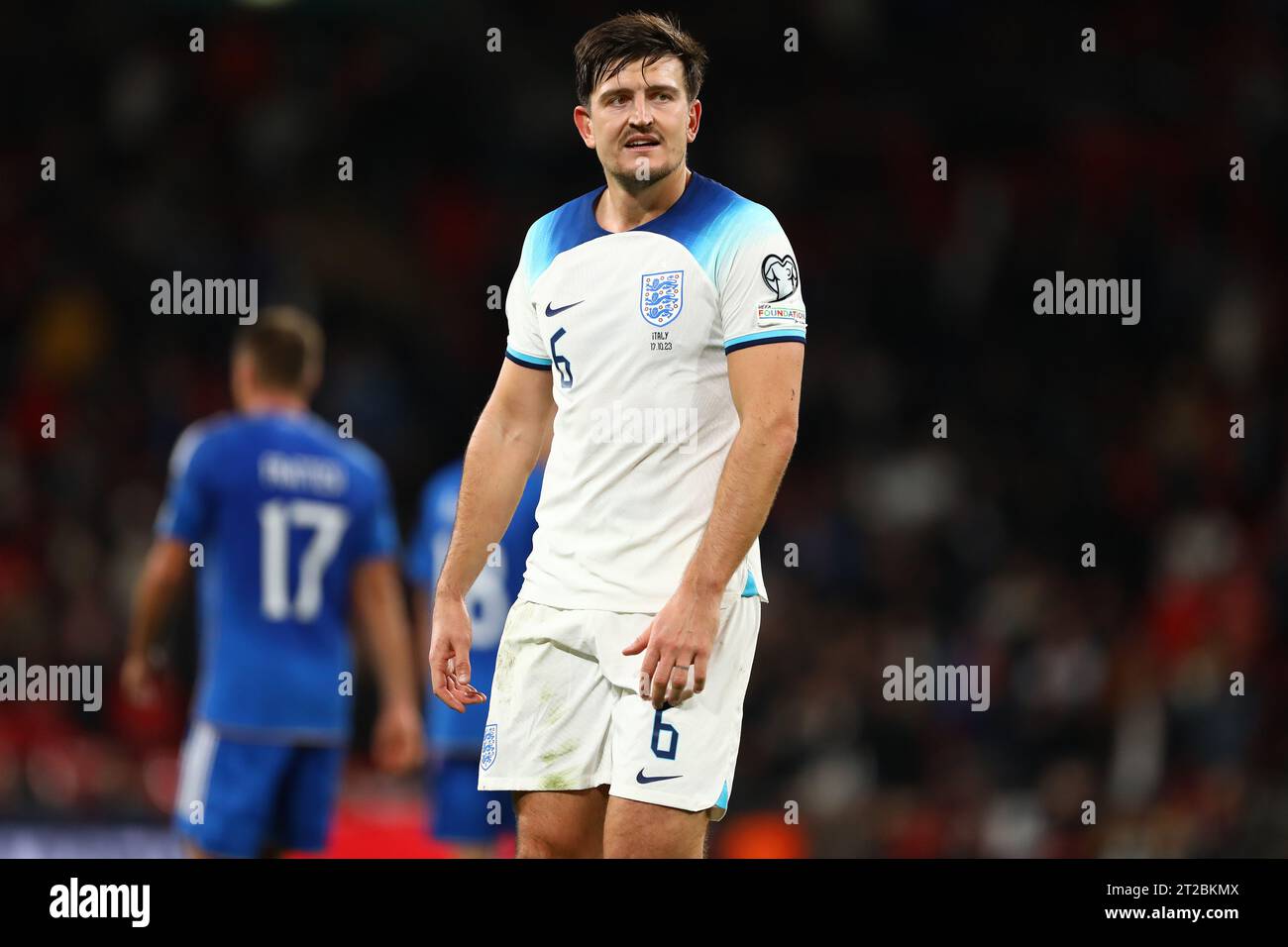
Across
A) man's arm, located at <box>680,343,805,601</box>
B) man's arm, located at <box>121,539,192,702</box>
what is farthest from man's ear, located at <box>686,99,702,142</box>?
man's arm, located at <box>121,539,192,702</box>

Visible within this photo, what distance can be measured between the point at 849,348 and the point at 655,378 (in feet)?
28.8

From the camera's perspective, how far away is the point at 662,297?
3.89m

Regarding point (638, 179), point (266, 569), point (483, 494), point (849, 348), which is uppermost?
point (849, 348)

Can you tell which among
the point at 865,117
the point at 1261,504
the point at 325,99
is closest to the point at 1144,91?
the point at 865,117

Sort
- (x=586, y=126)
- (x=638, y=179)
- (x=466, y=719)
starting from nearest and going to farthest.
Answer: (x=638, y=179)
(x=586, y=126)
(x=466, y=719)

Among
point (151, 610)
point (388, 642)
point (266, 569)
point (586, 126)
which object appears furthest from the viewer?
point (388, 642)

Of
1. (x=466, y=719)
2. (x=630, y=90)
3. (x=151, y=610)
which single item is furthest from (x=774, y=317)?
(x=466, y=719)

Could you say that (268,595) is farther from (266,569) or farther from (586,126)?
(586,126)

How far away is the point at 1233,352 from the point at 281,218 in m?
6.97

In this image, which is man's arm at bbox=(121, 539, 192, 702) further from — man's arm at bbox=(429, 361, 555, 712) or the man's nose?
the man's nose

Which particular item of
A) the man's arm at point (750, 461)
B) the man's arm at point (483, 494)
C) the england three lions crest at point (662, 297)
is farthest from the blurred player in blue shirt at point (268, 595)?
the man's arm at point (750, 461)

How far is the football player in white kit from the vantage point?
12.3 feet

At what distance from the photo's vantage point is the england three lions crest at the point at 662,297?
12.7ft

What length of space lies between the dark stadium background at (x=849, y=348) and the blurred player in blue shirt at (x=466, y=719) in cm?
194
